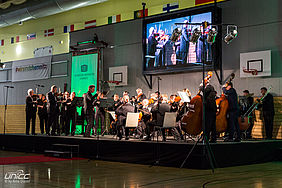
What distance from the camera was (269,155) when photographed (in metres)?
9.38

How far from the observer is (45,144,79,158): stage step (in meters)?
9.85

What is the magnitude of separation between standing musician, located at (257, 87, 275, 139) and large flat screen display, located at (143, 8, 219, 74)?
234 cm

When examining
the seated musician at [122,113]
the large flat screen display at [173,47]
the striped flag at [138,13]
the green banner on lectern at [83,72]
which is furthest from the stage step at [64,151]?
the striped flag at [138,13]

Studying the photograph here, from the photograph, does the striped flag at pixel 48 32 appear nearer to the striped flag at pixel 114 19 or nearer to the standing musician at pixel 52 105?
the striped flag at pixel 114 19

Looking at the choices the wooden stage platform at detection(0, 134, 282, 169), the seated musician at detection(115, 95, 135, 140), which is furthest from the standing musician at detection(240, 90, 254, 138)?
the seated musician at detection(115, 95, 135, 140)

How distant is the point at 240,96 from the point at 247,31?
229 cm

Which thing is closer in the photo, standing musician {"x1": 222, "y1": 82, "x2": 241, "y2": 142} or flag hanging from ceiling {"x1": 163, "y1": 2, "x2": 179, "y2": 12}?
standing musician {"x1": 222, "y1": 82, "x2": 241, "y2": 142}

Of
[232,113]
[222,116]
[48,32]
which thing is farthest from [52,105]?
[48,32]

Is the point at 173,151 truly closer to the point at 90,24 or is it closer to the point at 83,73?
the point at 83,73

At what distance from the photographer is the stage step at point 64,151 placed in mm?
9852

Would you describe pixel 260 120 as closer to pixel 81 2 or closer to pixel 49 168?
pixel 49 168

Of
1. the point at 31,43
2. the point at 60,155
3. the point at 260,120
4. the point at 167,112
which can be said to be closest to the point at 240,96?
the point at 260,120

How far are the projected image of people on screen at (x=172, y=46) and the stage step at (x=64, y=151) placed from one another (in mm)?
5226

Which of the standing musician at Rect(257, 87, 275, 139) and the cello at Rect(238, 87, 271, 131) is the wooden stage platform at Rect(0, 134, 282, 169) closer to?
the cello at Rect(238, 87, 271, 131)
